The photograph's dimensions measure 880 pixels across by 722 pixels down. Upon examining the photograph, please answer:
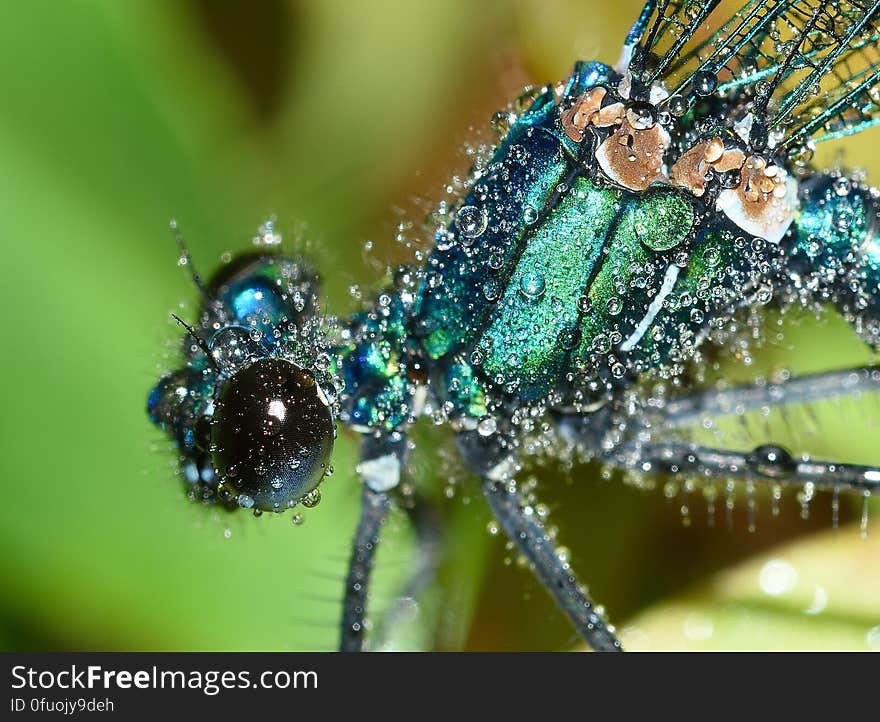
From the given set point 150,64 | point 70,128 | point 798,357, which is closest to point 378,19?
point 150,64

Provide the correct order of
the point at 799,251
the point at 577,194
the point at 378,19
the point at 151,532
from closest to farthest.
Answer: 1. the point at 577,194
2. the point at 799,251
3. the point at 151,532
4. the point at 378,19

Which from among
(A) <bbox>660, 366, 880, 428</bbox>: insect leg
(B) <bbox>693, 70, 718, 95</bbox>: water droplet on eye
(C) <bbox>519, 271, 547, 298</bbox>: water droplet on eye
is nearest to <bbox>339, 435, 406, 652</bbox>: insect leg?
(C) <bbox>519, 271, 547, 298</bbox>: water droplet on eye

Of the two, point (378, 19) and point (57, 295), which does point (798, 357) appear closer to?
point (378, 19)

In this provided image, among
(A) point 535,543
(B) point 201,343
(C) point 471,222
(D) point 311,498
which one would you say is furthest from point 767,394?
(B) point 201,343

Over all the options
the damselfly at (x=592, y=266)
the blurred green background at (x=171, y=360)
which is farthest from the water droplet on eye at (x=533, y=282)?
the blurred green background at (x=171, y=360)

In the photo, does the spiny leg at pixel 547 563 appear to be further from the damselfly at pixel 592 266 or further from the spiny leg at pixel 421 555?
the spiny leg at pixel 421 555

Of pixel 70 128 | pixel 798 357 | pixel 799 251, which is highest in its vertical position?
pixel 70 128
